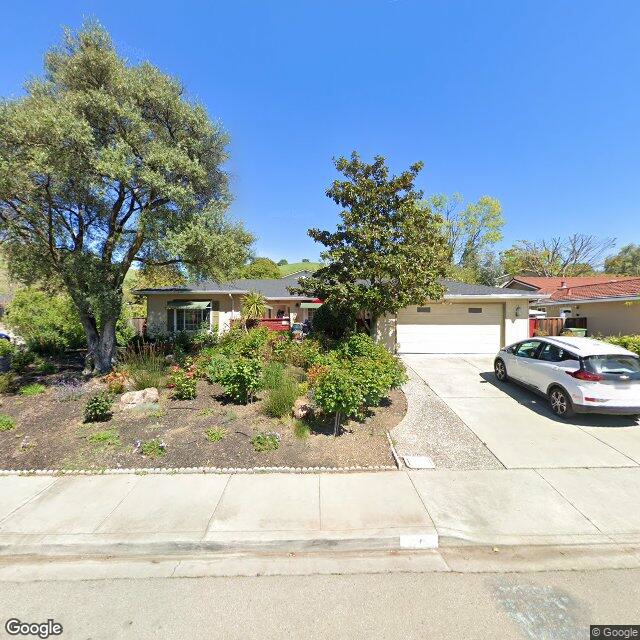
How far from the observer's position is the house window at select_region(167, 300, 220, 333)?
15.7 meters

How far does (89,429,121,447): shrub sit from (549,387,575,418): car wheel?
835cm

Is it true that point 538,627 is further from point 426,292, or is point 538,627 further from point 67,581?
point 426,292

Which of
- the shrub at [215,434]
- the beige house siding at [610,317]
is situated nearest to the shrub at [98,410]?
the shrub at [215,434]

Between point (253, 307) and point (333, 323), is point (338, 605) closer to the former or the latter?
point (333, 323)

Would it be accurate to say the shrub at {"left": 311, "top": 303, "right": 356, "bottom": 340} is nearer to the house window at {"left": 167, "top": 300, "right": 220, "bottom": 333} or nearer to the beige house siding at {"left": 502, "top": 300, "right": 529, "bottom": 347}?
the beige house siding at {"left": 502, "top": 300, "right": 529, "bottom": 347}

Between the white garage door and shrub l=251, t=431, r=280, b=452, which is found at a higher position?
the white garage door

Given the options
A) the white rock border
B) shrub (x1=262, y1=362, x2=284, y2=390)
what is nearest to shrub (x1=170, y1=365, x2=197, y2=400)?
shrub (x1=262, y1=362, x2=284, y2=390)

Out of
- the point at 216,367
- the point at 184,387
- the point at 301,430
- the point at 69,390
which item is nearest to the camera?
the point at 301,430

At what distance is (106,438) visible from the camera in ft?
17.8

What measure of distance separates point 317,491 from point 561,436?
4.71 meters

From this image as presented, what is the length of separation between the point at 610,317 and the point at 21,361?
24.5 m

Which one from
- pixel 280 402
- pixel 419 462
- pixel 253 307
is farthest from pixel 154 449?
pixel 253 307

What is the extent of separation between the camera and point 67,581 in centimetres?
290

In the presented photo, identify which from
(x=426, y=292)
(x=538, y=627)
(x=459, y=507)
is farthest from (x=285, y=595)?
(x=426, y=292)
